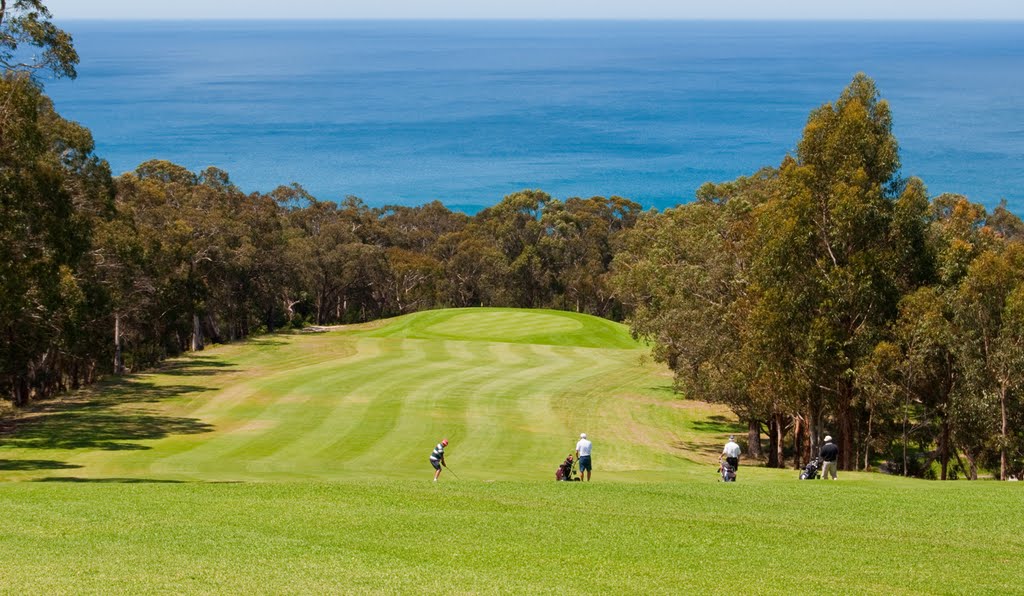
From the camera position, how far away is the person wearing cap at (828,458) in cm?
2373

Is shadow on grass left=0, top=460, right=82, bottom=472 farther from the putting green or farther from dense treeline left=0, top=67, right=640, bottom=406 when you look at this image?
dense treeline left=0, top=67, right=640, bottom=406

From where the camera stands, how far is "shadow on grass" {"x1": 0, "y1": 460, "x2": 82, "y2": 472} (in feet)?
84.2

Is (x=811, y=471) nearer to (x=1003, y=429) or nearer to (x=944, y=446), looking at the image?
(x=1003, y=429)

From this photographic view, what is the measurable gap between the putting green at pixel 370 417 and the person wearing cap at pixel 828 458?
4011 millimetres

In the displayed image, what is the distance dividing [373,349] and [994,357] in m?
37.9

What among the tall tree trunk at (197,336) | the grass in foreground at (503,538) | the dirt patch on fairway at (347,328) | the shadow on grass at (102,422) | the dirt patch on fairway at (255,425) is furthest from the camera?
the dirt patch on fairway at (347,328)

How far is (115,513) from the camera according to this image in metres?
17.4

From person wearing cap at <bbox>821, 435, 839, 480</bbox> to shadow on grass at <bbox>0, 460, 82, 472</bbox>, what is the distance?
19354 mm

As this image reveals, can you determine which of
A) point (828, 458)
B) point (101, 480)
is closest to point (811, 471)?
point (828, 458)

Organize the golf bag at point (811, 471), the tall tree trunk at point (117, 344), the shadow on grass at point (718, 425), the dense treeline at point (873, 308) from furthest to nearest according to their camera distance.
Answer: the tall tree trunk at point (117, 344)
the shadow on grass at point (718, 425)
the dense treeline at point (873, 308)
the golf bag at point (811, 471)

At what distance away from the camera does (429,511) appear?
1842 cm

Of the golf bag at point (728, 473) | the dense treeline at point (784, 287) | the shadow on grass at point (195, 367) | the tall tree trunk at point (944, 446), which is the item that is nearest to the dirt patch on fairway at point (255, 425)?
the dense treeline at point (784, 287)

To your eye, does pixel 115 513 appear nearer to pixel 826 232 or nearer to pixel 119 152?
pixel 826 232

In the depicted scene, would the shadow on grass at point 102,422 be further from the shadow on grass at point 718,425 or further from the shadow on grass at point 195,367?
the shadow on grass at point 718,425
